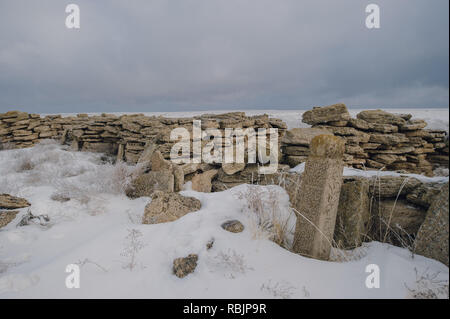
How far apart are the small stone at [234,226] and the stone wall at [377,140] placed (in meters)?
2.54

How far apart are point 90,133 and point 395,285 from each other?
10272mm

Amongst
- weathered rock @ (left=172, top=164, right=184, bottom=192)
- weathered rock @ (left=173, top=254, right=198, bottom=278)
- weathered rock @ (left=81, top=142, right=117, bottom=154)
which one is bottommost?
weathered rock @ (left=173, top=254, right=198, bottom=278)

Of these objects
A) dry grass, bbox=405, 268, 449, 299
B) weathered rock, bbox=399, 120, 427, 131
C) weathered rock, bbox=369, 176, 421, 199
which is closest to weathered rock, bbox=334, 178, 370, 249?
weathered rock, bbox=369, 176, 421, 199

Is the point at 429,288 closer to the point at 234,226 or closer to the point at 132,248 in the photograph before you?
the point at 234,226

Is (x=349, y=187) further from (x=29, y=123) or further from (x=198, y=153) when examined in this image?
(x=29, y=123)

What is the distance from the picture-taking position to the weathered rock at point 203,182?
4.71 meters

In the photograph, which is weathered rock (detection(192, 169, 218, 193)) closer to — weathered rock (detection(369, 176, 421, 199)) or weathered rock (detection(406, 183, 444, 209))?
weathered rock (detection(369, 176, 421, 199))

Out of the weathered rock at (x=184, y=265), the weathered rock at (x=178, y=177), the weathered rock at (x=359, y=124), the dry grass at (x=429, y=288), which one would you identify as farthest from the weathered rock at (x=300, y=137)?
the weathered rock at (x=184, y=265)

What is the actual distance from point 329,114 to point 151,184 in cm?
463

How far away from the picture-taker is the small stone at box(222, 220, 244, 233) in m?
2.64

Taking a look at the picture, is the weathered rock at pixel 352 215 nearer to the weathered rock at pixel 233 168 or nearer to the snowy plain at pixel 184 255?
the snowy plain at pixel 184 255

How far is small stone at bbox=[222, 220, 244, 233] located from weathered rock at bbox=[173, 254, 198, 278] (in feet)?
1.79

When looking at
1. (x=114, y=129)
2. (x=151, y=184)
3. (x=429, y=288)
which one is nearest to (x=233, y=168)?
(x=151, y=184)
